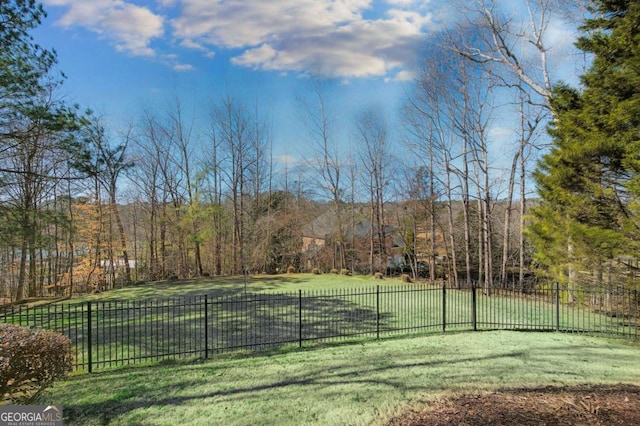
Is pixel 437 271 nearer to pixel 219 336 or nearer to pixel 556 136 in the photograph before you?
pixel 556 136

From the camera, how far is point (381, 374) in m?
5.57

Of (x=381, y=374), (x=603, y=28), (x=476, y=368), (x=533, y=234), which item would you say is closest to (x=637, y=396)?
(x=476, y=368)

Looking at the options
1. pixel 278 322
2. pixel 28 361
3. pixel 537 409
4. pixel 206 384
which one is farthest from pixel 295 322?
pixel 537 409

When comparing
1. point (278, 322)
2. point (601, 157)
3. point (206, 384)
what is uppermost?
point (601, 157)

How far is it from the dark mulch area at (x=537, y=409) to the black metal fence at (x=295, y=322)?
14.2ft

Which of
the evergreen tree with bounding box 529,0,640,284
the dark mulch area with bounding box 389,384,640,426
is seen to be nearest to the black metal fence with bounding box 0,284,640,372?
the evergreen tree with bounding box 529,0,640,284

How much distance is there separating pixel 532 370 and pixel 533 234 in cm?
416

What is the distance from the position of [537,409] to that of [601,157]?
5840 mm

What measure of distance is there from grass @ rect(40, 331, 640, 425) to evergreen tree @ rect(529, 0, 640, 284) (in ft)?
7.60

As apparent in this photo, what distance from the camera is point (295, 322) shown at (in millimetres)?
11000

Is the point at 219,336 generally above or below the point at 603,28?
below

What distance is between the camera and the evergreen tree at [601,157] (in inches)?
265

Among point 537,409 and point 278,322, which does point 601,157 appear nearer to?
point 537,409

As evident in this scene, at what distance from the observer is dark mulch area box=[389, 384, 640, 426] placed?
373cm
